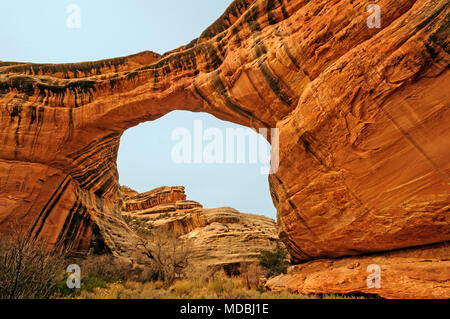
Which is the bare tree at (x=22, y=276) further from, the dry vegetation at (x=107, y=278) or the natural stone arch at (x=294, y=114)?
the natural stone arch at (x=294, y=114)

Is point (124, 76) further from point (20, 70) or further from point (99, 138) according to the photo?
point (20, 70)

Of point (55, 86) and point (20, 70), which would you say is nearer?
point (55, 86)

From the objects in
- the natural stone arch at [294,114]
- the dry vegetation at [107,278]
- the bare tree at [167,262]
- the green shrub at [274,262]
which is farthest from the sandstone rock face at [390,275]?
the green shrub at [274,262]

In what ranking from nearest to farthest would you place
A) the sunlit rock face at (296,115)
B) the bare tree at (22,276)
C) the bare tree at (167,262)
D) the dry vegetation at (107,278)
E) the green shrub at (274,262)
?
1. the sunlit rock face at (296,115)
2. the bare tree at (22,276)
3. the dry vegetation at (107,278)
4. the bare tree at (167,262)
5. the green shrub at (274,262)

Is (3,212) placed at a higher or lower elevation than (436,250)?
higher

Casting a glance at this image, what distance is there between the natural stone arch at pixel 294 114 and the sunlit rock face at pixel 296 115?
0.04m

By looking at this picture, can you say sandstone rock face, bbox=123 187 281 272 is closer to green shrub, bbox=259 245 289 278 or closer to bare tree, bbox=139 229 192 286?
green shrub, bbox=259 245 289 278

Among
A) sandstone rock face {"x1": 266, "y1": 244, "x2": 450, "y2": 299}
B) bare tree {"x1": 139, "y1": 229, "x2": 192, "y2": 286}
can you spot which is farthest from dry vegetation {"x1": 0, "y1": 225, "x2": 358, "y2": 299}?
sandstone rock face {"x1": 266, "y1": 244, "x2": 450, "y2": 299}

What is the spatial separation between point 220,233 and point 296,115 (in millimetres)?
16839

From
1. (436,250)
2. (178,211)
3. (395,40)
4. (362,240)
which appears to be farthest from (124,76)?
(178,211)

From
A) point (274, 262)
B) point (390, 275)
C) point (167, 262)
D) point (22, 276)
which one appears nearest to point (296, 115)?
point (390, 275)

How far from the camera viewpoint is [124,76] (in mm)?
12336

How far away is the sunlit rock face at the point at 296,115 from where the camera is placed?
5.39 metres
